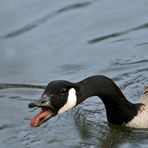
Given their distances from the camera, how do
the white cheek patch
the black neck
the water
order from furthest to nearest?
the water → the black neck → the white cheek patch

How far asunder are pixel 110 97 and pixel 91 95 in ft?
1.15

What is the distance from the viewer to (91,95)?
29.2 feet

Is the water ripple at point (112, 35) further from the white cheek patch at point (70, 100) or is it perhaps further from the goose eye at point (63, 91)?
the goose eye at point (63, 91)

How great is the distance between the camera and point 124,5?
523 inches

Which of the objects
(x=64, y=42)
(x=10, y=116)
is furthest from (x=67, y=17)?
(x=10, y=116)

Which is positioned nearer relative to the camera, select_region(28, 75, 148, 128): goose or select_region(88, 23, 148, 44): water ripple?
select_region(28, 75, 148, 128): goose

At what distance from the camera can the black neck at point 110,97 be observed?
8.83 m

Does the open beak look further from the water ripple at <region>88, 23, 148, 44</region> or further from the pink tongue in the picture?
the water ripple at <region>88, 23, 148, 44</region>

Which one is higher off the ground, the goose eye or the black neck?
the goose eye

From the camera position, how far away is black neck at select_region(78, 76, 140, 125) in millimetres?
8828

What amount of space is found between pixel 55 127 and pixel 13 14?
3.93m

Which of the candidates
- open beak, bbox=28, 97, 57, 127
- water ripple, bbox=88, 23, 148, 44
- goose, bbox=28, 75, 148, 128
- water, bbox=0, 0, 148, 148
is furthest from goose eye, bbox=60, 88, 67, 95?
water ripple, bbox=88, 23, 148, 44

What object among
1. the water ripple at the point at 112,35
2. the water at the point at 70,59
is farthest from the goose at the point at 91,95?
the water ripple at the point at 112,35

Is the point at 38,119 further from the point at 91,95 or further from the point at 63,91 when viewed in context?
the point at 91,95
